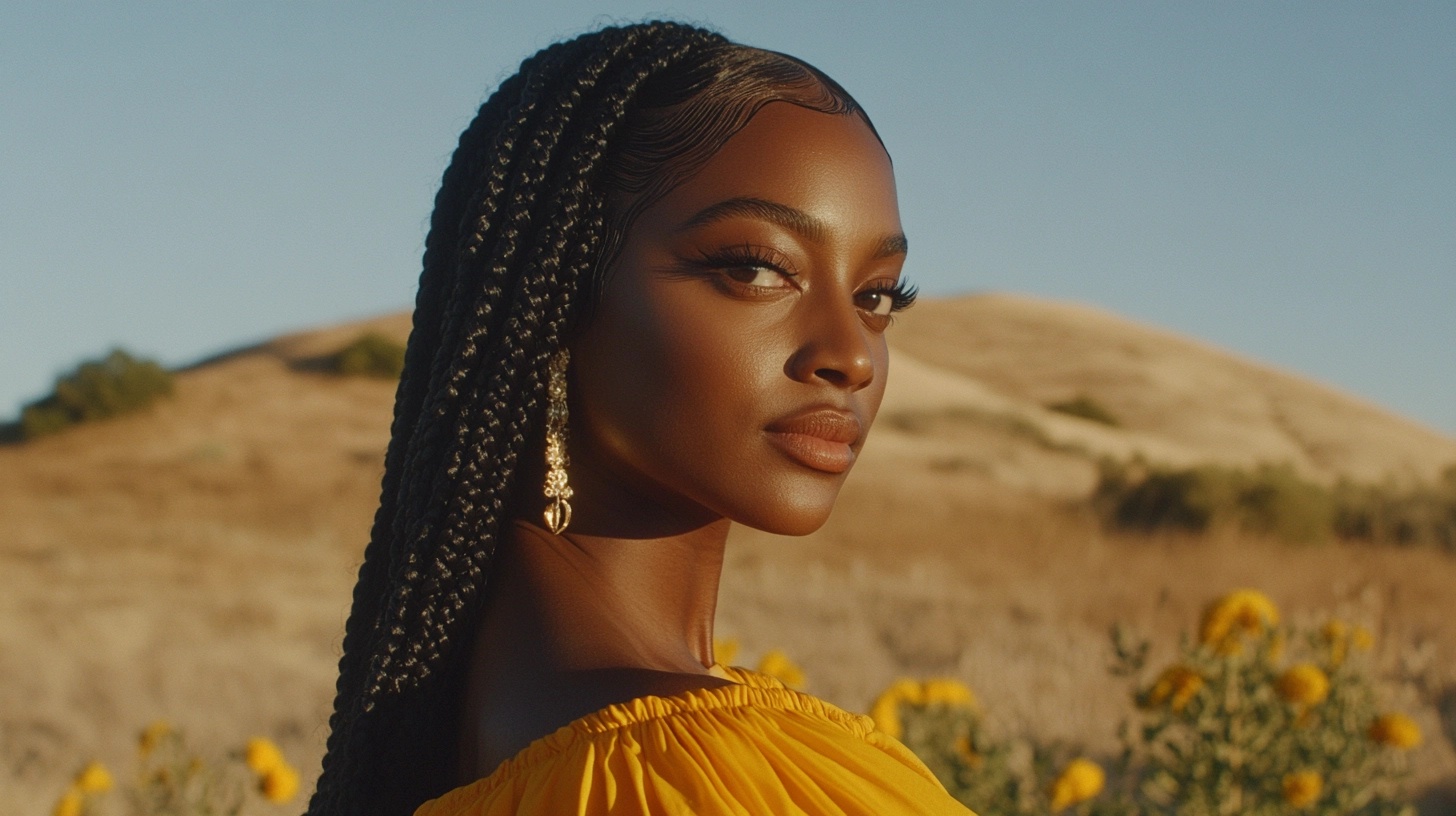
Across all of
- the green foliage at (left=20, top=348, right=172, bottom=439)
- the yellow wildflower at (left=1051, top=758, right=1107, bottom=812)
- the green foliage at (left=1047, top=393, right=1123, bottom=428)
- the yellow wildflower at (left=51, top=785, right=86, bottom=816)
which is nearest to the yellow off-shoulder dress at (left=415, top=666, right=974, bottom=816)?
the yellow wildflower at (left=1051, top=758, right=1107, bottom=812)

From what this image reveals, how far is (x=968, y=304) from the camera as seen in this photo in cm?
4853

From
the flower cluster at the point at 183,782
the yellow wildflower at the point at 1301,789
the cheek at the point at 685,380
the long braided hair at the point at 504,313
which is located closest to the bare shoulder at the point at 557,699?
the long braided hair at the point at 504,313

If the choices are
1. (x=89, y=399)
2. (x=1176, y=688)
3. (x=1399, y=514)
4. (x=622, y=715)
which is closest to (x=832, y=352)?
(x=622, y=715)

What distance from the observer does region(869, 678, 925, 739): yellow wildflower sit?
5.20 metres

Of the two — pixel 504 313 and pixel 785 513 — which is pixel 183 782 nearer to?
pixel 504 313

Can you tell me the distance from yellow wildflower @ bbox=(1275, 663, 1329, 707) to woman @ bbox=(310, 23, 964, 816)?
323cm

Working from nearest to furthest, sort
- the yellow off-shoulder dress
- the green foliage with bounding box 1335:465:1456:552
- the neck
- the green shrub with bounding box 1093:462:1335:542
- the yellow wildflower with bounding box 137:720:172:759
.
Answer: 1. the yellow off-shoulder dress
2. the neck
3. the yellow wildflower with bounding box 137:720:172:759
4. the green foliage with bounding box 1335:465:1456:552
5. the green shrub with bounding box 1093:462:1335:542

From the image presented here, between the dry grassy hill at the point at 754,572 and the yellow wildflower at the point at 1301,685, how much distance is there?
2902mm

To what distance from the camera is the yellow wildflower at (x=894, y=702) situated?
5203 mm

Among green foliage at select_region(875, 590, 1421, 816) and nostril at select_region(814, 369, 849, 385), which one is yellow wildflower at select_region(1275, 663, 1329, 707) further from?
nostril at select_region(814, 369, 849, 385)

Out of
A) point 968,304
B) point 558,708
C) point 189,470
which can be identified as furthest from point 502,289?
point 968,304

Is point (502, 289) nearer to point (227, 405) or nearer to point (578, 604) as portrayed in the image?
point (578, 604)

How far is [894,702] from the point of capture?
5.46 meters

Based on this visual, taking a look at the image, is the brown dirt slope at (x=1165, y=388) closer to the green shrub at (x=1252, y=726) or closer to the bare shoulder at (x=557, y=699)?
the green shrub at (x=1252, y=726)
